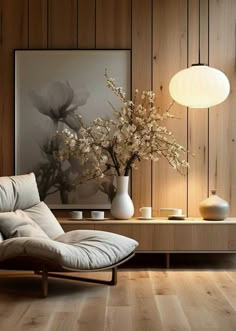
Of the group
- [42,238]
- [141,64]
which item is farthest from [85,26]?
[42,238]

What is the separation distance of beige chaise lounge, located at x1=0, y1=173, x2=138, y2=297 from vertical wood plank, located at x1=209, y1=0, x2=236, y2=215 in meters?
1.36

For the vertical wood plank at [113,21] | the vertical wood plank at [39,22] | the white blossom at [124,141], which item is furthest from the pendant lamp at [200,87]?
the vertical wood plank at [39,22]

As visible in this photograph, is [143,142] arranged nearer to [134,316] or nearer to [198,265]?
[198,265]

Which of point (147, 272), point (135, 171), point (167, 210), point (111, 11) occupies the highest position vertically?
point (111, 11)

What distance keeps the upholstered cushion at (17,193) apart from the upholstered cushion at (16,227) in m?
0.14

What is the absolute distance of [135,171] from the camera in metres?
5.45

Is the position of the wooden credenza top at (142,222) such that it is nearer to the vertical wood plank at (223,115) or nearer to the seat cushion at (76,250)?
the vertical wood plank at (223,115)

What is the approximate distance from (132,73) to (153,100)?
32cm

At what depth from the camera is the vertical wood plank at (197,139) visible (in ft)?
17.9

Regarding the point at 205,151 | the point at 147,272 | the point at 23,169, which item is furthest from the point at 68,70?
the point at 147,272

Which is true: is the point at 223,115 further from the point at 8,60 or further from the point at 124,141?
the point at 8,60

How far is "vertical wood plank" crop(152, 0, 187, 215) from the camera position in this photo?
5.45m

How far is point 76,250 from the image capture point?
4000 millimetres

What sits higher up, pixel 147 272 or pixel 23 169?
pixel 23 169
